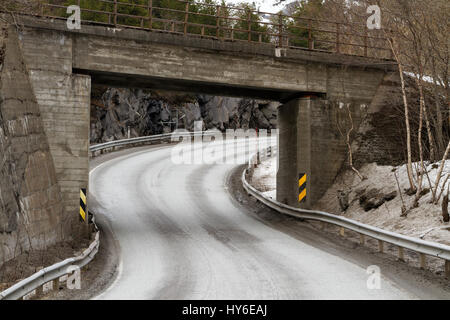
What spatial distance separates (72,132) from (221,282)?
8186 mm

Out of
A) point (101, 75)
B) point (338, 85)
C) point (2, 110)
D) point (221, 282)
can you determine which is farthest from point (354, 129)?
point (2, 110)

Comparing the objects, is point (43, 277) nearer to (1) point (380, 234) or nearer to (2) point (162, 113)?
(1) point (380, 234)

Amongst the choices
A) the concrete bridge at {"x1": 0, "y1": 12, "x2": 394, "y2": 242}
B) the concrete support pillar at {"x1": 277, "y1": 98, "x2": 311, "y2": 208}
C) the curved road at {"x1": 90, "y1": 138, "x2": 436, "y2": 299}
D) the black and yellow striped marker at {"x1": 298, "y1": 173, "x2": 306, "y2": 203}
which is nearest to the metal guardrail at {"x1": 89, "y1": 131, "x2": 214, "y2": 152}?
the curved road at {"x1": 90, "y1": 138, "x2": 436, "y2": 299}

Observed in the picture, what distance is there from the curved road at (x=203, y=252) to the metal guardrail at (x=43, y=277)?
3.14ft

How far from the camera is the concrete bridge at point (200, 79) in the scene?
15.2 metres

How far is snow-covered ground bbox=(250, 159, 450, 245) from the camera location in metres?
12.5

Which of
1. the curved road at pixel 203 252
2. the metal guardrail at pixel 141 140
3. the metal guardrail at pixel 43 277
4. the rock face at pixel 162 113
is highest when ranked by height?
the rock face at pixel 162 113

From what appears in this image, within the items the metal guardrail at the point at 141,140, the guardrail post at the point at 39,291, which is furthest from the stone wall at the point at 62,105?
the metal guardrail at the point at 141,140

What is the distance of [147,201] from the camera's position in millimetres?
20766

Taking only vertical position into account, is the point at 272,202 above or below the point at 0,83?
below

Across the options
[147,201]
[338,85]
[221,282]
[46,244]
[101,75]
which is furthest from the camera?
[147,201]

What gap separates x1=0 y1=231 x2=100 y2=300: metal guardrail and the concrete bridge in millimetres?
4733

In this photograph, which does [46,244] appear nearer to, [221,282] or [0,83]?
[0,83]

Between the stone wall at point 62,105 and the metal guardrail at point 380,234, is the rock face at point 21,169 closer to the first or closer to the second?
the stone wall at point 62,105
